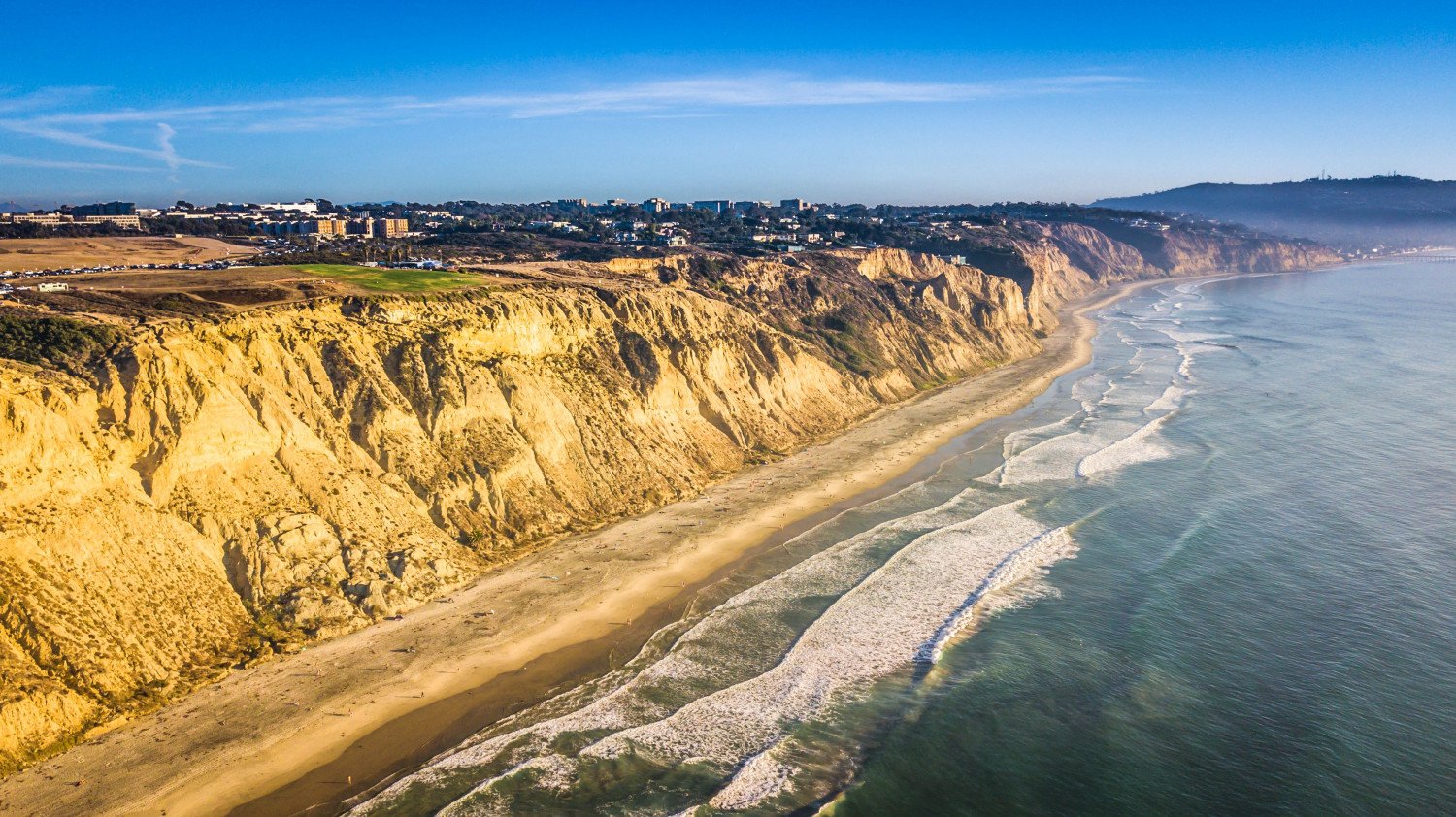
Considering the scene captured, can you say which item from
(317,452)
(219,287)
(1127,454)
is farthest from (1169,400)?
(219,287)

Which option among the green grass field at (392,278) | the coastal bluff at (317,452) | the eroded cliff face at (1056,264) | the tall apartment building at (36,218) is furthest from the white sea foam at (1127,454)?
the tall apartment building at (36,218)

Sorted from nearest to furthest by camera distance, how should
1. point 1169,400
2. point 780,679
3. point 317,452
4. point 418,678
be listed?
point 418,678 < point 780,679 < point 317,452 < point 1169,400

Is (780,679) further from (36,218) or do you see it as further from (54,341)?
(36,218)

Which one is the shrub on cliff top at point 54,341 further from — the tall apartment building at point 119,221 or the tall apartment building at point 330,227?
the tall apartment building at point 330,227

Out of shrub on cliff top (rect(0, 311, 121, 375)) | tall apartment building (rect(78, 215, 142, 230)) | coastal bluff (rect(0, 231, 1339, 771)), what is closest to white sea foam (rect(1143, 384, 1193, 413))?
coastal bluff (rect(0, 231, 1339, 771))

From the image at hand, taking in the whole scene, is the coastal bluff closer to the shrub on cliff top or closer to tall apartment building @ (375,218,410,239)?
the shrub on cliff top

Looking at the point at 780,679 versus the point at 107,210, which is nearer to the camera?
the point at 780,679
